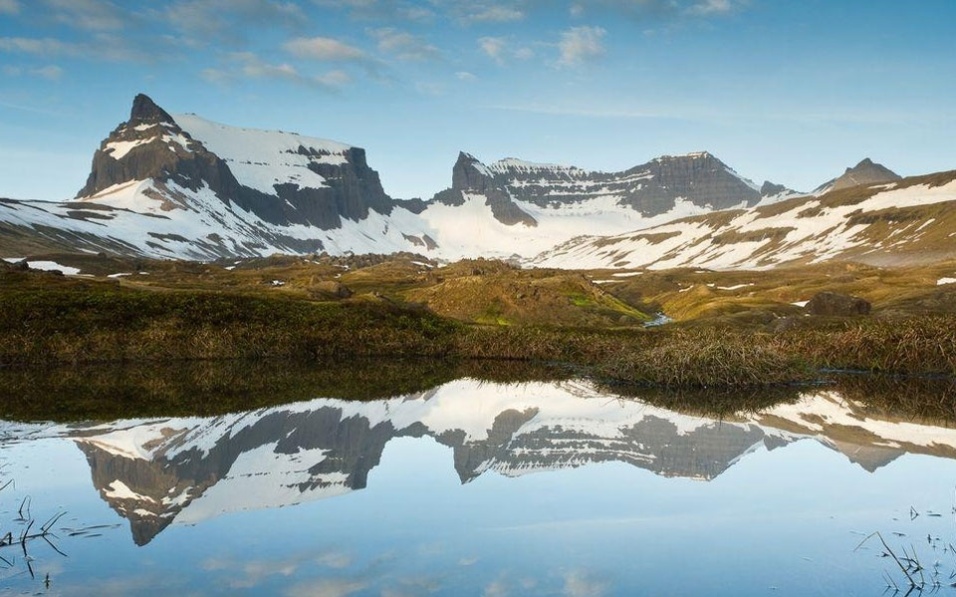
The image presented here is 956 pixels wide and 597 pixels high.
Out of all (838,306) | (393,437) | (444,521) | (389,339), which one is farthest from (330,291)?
(444,521)

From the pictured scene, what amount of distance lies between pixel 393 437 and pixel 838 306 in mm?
58709

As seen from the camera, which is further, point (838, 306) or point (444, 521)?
point (838, 306)

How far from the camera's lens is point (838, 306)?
73.1 metres

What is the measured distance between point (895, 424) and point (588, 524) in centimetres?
1670

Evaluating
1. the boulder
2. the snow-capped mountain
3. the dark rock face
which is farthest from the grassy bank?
the dark rock face

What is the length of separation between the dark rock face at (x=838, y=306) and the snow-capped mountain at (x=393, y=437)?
42.7 metres

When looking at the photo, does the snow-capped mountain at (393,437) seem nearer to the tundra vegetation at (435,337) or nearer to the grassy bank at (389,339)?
the grassy bank at (389,339)

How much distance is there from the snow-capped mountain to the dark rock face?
4274 cm

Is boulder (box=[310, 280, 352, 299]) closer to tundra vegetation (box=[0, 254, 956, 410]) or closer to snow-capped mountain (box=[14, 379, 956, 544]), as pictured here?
tundra vegetation (box=[0, 254, 956, 410])

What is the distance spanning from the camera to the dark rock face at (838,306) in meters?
72.9

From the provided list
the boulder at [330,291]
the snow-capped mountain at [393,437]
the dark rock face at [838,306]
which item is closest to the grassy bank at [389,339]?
the snow-capped mountain at [393,437]

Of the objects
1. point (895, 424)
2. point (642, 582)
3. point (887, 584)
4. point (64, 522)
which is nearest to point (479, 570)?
point (642, 582)

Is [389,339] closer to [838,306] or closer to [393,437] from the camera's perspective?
[393,437]

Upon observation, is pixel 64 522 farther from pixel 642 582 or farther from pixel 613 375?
pixel 613 375
